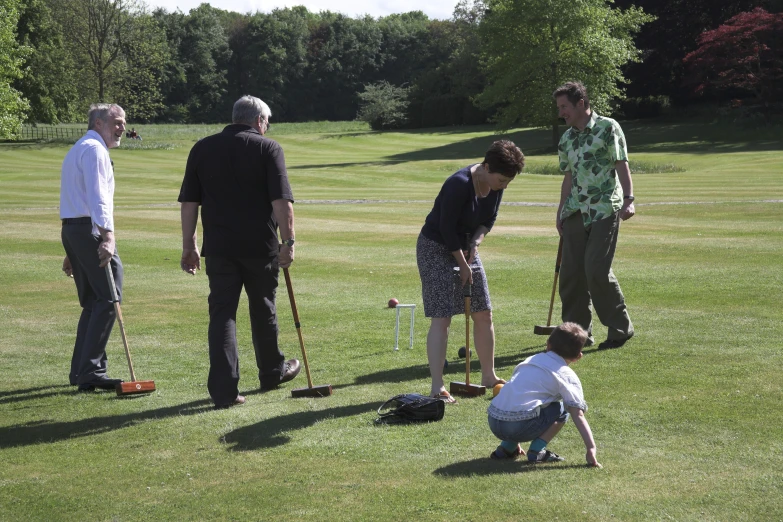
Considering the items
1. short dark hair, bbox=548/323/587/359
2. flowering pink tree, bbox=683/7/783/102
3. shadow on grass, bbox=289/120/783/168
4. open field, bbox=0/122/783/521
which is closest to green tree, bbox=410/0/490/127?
shadow on grass, bbox=289/120/783/168

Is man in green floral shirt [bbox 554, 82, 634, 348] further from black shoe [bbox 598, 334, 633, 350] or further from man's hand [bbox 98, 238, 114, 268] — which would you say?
man's hand [bbox 98, 238, 114, 268]

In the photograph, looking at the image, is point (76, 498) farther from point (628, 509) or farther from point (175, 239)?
point (175, 239)

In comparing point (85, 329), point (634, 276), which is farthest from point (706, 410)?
point (634, 276)

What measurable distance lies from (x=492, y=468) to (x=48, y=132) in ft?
239

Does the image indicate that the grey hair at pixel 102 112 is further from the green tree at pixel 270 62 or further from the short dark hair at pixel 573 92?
the green tree at pixel 270 62

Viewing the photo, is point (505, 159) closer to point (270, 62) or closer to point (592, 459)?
point (592, 459)

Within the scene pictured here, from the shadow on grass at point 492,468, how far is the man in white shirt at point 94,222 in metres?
3.69

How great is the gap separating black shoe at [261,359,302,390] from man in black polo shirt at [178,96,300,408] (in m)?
0.52

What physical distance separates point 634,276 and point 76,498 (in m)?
10.3

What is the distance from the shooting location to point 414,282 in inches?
573

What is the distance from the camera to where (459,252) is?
7336mm

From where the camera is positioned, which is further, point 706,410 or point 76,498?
point 706,410

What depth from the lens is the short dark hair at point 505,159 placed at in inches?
278

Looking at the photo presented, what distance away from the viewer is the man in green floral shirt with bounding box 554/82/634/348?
30.0 feet
